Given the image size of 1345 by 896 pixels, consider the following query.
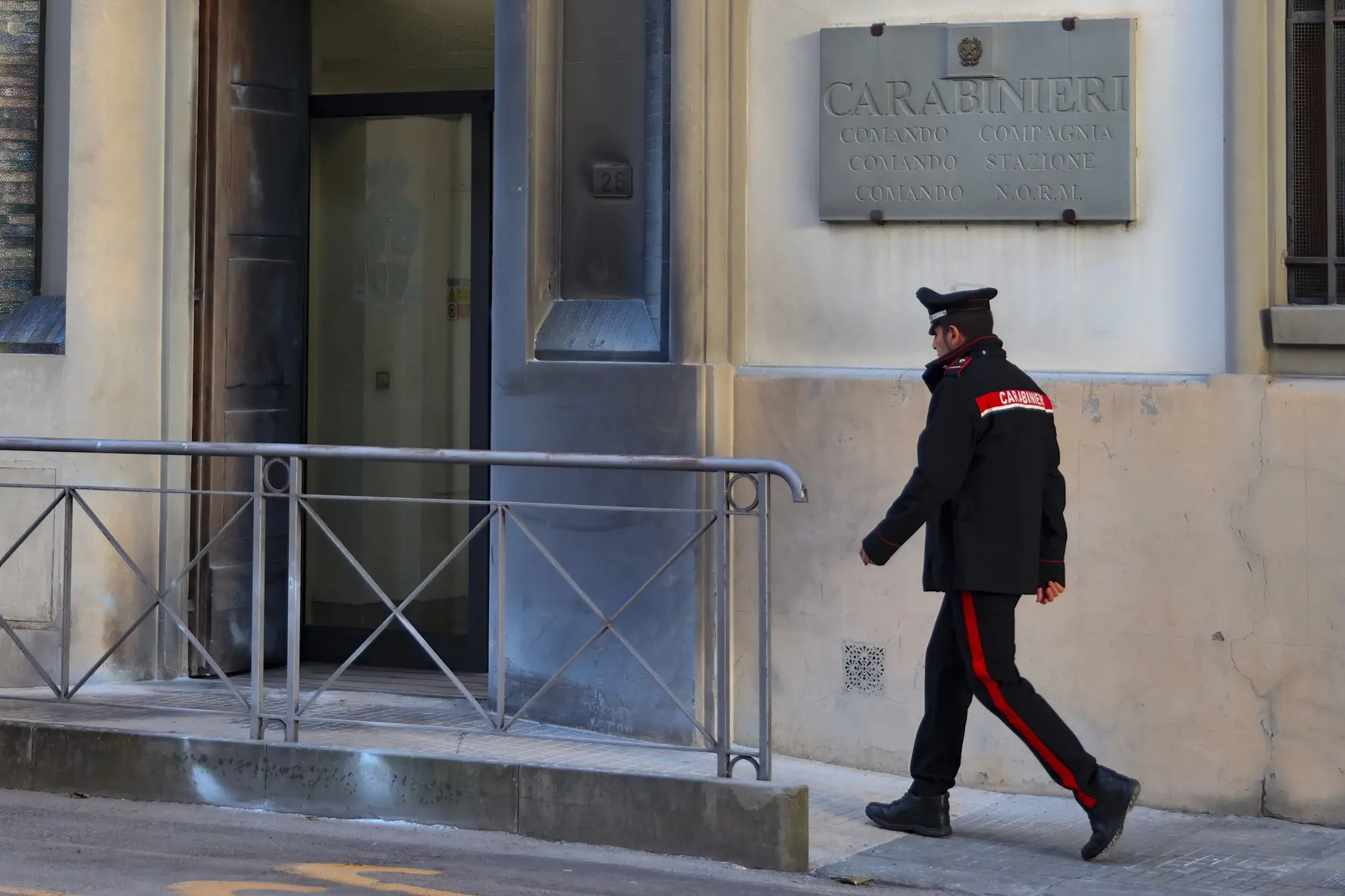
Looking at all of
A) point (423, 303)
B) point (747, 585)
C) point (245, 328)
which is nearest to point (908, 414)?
point (747, 585)

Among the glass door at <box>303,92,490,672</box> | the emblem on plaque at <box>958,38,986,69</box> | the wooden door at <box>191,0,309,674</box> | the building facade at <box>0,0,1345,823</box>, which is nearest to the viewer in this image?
the building facade at <box>0,0,1345,823</box>

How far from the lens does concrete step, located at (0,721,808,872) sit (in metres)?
5.80

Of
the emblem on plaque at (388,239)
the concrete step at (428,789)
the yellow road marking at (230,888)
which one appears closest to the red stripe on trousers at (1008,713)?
the concrete step at (428,789)

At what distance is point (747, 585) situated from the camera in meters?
7.38

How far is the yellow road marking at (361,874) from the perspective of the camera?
542 centimetres

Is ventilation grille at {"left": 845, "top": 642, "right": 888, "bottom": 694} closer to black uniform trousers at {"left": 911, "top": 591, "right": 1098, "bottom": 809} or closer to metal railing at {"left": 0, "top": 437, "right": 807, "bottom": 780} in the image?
metal railing at {"left": 0, "top": 437, "right": 807, "bottom": 780}

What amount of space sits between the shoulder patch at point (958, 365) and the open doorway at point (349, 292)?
3.20 metres

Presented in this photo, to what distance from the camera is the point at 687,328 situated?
7.34 metres

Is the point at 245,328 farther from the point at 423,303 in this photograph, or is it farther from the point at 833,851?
the point at 833,851

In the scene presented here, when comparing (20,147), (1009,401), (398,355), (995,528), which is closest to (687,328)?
(1009,401)

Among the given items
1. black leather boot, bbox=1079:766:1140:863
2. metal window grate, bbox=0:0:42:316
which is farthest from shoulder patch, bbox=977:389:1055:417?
metal window grate, bbox=0:0:42:316

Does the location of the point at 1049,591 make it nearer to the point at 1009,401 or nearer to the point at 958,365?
the point at 1009,401

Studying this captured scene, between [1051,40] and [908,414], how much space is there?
1.53 metres

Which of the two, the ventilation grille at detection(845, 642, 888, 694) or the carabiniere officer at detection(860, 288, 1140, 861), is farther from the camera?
the ventilation grille at detection(845, 642, 888, 694)
